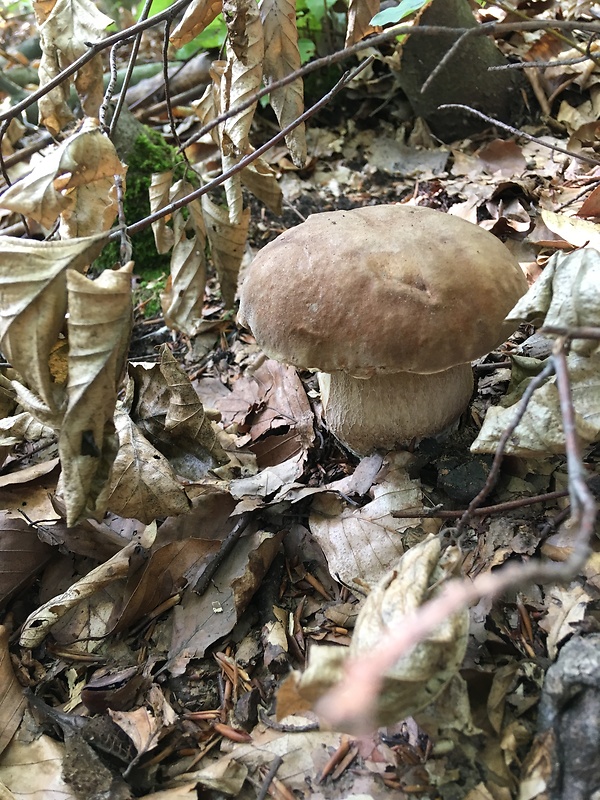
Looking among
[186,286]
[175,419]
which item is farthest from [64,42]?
[175,419]

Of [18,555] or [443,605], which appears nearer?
[443,605]

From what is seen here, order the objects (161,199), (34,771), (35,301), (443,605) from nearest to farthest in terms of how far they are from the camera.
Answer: (443,605) → (35,301) → (34,771) → (161,199)

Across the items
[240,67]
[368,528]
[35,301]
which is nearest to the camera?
[35,301]

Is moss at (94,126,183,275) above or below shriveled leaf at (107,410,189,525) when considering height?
above

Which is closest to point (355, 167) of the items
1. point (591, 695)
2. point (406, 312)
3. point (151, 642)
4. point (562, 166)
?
point (562, 166)

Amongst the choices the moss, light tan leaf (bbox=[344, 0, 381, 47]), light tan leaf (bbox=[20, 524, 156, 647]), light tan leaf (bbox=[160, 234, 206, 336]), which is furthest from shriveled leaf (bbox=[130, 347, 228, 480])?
the moss

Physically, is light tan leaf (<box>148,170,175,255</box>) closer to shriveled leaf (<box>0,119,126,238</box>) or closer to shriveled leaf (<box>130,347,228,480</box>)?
shriveled leaf (<box>0,119,126,238</box>)

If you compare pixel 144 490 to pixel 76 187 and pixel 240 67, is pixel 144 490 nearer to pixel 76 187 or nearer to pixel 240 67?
pixel 76 187
